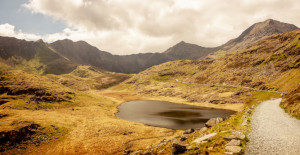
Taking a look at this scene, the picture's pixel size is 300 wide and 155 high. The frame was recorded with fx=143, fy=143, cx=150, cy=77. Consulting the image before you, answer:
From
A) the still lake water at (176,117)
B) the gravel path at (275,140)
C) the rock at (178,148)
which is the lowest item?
the still lake water at (176,117)

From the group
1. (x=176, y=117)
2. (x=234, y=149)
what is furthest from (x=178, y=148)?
(x=176, y=117)

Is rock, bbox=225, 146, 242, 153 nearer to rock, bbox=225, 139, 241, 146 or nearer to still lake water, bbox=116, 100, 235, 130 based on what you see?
rock, bbox=225, 139, 241, 146

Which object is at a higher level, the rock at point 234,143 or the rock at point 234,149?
the rock at point 234,143

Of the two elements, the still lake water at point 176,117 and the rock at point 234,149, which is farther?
the still lake water at point 176,117

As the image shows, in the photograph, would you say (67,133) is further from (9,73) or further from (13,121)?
(9,73)

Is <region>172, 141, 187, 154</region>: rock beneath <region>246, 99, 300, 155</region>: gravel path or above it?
beneath

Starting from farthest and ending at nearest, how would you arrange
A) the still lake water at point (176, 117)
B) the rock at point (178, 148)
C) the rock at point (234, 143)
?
1. the still lake water at point (176, 117)
2. the rock at point (178, 148)
3. the rock at point (234, 143)

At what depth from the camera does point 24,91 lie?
70500 millimetres

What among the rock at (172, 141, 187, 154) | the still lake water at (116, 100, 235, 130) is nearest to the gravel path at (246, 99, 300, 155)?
the rock at (172, 141, 187, 154)

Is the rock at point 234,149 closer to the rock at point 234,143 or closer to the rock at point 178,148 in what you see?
the rock at point 234,143

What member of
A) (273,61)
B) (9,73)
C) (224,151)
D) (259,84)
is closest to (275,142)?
(224,151)

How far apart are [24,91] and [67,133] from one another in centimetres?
4714

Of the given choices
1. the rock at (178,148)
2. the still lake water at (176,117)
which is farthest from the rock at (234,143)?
the still lake water at (176,117)

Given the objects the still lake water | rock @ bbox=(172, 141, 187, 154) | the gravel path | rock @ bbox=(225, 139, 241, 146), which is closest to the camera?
the gravel path
